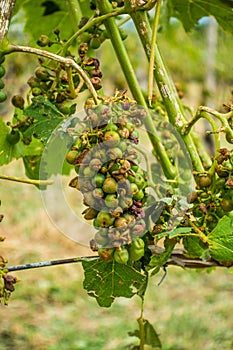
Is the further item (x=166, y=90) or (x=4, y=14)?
(x=166, y=90)

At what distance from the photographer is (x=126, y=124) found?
579 millimetres

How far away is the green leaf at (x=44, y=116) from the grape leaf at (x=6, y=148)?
127mm

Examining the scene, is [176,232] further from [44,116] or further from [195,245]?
[44,116]

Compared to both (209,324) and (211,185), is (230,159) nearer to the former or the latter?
(211,185)

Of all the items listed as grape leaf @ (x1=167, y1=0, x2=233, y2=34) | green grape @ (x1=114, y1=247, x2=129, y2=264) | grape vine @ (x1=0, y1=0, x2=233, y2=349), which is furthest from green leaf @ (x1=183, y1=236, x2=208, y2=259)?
grape leaf @ (x1=167, y1=0, x2=233, y2=34)

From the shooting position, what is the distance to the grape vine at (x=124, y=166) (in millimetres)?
568

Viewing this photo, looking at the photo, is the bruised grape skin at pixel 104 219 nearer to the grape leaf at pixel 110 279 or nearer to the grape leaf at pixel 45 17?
the grape leaf at pixel 110 279

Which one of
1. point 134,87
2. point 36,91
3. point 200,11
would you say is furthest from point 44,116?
point 200,11

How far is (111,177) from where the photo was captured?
0.56m

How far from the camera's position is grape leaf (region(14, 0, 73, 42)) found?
1.11 m

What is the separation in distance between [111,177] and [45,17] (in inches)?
25.7

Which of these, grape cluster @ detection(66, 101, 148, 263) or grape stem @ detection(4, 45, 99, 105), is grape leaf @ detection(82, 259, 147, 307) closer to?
grape cluster @ detection(66, 101, 148, 263)

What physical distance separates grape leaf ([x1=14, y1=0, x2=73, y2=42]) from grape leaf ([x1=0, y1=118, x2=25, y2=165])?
0.32 metres

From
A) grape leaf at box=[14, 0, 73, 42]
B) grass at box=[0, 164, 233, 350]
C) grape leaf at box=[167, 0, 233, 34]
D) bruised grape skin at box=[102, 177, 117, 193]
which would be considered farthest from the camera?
grass at box=[0, 164, 233, 350]
